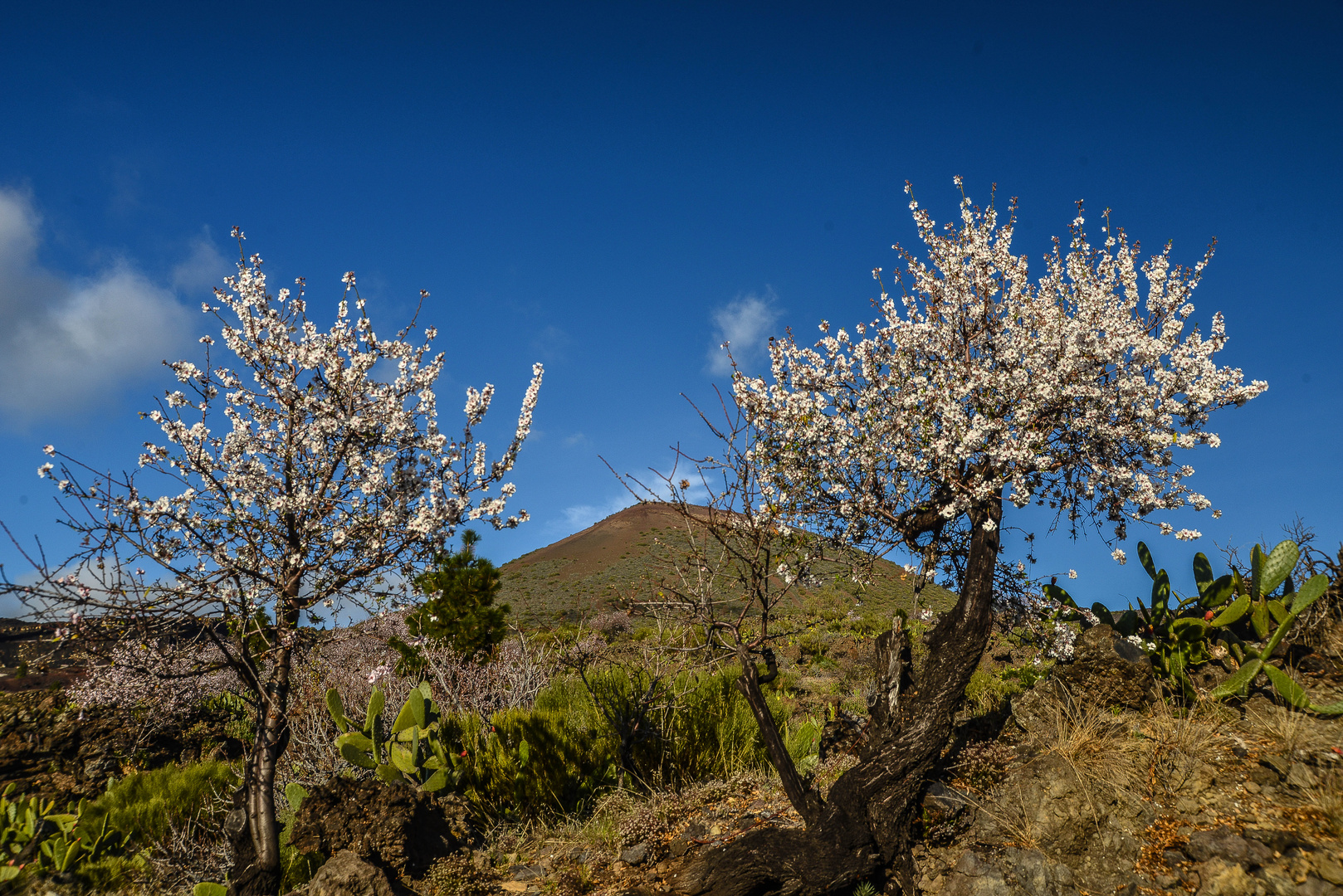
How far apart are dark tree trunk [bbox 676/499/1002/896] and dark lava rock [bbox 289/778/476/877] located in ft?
9.44

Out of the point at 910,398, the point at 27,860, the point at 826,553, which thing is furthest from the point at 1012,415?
the point at 27,860

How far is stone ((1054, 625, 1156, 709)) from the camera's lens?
6711mm

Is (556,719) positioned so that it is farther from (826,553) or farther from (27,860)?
(27,860)

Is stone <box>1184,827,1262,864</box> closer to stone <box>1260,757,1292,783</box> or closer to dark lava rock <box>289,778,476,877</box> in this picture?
stone <box>1260,757,1292,783</box>

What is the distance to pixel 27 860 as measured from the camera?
23.7ft

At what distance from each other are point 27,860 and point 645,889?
23.1ft

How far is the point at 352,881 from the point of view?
5.15 meters

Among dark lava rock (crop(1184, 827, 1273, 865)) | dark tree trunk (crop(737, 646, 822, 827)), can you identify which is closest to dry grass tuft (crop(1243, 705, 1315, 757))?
dark lava rock (crop(1184, 827, 1273, 865))

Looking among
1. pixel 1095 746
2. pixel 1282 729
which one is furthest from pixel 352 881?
pixel 1282 729

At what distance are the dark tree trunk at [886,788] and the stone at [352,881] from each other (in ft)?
7.56

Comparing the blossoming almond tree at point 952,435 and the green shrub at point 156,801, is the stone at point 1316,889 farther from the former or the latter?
the green shrub at point 156,801

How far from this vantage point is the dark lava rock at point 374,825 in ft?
20.3

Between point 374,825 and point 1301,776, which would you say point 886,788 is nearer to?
point 1301,776

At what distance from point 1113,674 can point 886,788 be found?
2885 mm
